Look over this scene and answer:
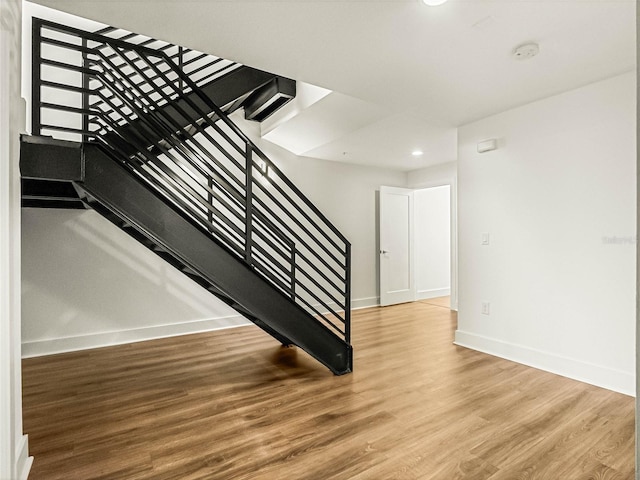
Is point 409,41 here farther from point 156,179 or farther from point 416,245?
point 416,245

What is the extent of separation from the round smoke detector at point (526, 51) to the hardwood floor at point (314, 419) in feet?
8.04

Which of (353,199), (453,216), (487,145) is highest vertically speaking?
(487,145)

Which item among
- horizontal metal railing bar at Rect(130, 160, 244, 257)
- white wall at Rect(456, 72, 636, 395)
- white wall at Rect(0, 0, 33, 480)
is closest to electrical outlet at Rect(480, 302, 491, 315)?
white wall at Rect(456, 72, 636, 395)

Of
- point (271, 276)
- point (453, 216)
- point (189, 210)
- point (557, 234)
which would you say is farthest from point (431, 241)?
point (189, 210)

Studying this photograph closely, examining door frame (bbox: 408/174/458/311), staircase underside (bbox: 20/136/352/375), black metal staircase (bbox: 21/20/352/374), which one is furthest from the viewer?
door frame (bbox: 408/174/458/311)

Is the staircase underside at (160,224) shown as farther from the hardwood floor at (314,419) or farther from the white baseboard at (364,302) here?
the white baseboard at (364,302)

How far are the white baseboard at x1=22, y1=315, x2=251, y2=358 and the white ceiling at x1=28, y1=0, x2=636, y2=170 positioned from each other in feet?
10.0

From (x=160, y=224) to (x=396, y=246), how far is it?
4604 millimetres

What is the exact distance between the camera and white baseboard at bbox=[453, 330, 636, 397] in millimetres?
2678

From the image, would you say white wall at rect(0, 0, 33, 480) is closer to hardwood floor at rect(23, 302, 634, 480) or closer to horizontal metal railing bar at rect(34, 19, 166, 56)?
hardwood floor at rect(23, 302, 634, 480)

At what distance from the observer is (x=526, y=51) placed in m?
2.34

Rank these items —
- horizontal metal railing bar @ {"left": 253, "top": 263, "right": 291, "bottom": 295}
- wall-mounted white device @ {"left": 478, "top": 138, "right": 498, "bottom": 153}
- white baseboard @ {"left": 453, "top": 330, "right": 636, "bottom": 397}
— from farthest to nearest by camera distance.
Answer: wall-mounted white device @ {"left": 478, "top": 138, "right": 498, "bottom": 153} < horizontal metal railing bar @ {"left": 253, "top": 263, "right": 291, "bottom": 295} < white baseboard @ {"left": 453, "top": 330, "right": 636, "bottom": 397}

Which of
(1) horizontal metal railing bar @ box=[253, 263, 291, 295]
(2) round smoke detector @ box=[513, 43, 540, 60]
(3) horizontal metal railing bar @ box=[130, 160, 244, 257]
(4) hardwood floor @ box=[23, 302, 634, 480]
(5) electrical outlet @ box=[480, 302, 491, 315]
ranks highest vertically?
(2) round smoke detector @ box=[513, 43, 540, 60]

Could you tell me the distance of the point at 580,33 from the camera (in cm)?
216
